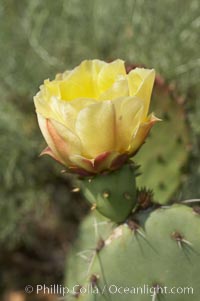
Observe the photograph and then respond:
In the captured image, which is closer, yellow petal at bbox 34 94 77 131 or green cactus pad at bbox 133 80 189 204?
yellow petal at bbox 34 94 77 131

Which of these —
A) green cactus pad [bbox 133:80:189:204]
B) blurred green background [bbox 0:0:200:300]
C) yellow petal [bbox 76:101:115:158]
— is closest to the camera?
yellow petal [bbox 76:101:115:158]

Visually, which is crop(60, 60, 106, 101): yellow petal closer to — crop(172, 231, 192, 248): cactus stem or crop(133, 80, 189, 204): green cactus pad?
crop(172, 231, 192, 248): cactus stem

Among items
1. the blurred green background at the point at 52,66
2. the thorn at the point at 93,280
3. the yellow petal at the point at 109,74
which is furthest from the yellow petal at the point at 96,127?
the blurred green background at the point at 52,66

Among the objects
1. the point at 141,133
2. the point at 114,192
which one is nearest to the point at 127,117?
the point at 141,133

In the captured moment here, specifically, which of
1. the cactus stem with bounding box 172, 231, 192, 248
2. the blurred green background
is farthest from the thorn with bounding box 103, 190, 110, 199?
the blurred green background

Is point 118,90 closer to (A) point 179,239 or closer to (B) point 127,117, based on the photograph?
(B) point 127,117

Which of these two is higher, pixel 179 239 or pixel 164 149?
pixel 164 149
